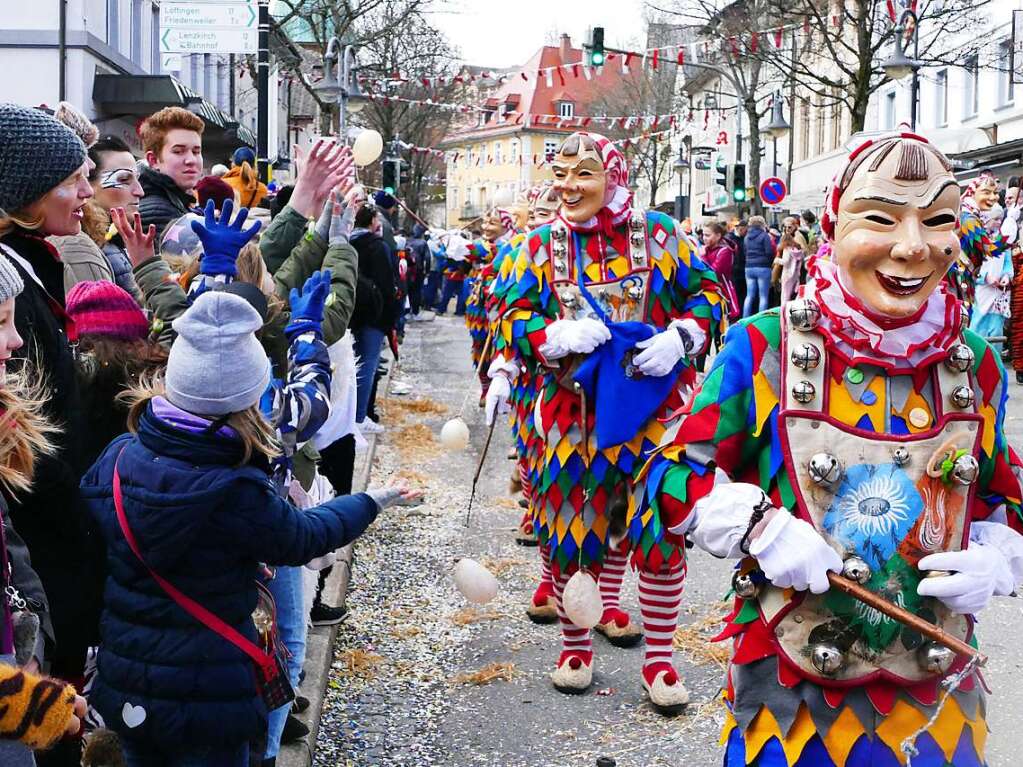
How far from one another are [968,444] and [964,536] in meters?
0.21

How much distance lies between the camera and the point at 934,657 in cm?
277

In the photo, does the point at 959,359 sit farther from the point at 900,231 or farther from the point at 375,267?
the point at 375,267

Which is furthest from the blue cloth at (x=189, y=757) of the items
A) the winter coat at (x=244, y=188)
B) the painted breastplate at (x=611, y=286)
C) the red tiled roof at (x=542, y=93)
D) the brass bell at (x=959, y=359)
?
the red tiled roof at (x=542, y=93)

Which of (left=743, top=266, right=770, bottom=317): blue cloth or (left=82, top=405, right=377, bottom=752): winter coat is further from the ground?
(left=743, top=266, right=770, bottom=317): blue cloth

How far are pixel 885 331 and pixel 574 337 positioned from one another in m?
2.24

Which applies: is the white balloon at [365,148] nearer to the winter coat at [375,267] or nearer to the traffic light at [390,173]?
the winter coat at [375,267]

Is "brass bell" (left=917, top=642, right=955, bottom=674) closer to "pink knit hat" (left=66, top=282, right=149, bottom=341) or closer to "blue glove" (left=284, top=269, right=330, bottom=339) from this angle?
"blue glove" (left=284, top=269, right=330, bottom=339)

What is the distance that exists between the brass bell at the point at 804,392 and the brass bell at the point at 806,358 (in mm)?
42

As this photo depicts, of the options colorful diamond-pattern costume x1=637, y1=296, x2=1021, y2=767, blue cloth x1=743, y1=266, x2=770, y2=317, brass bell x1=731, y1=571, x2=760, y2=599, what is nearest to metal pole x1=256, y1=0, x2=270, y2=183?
blue cloth x1=743, y1=266, x2=770, y2=317

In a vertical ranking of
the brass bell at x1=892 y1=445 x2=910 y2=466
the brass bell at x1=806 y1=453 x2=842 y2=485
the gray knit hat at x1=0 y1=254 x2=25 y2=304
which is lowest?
the brass bell at x1=806 y1=453 x2=842 y2=485

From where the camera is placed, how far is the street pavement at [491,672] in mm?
4629

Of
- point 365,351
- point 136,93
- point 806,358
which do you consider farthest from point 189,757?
point 136,93

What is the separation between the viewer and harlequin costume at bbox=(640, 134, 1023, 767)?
2773mm

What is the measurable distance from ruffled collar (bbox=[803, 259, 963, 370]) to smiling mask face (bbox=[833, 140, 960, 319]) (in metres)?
0.03
